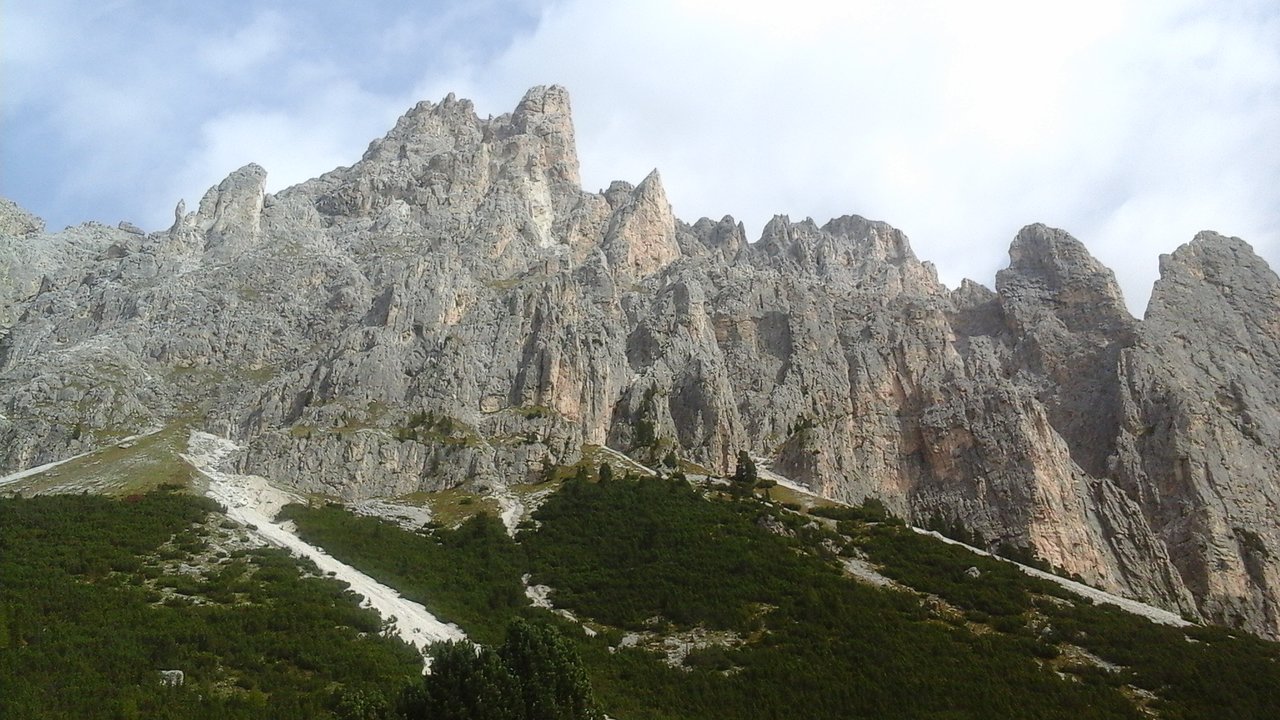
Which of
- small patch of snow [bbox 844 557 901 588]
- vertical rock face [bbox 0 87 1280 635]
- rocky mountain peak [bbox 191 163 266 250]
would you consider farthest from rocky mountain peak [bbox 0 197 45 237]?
small patch of snow [bbox 844 557 901 588]

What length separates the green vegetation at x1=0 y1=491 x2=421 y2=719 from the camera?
3475 cm

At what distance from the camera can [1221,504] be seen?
348ft

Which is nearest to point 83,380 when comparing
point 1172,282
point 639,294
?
point 639,294

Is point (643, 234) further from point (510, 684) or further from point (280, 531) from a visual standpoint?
point (510, 684)

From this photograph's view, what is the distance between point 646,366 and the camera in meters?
123

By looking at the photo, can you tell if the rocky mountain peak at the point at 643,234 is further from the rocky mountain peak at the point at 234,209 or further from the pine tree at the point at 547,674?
the pine tree at the point at 547,674

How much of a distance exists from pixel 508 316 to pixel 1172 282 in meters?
104

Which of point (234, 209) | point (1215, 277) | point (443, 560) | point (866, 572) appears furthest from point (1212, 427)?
point (234, 209)

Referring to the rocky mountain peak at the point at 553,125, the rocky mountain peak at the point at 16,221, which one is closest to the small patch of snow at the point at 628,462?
the rocky mountain peak at the point at 553,125

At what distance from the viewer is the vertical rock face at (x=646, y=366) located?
99.9 meters

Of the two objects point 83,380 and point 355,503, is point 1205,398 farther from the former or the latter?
point 83,380

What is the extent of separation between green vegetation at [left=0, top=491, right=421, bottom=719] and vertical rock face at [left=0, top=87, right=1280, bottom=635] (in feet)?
99.6

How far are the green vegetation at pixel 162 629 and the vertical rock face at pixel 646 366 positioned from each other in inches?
1196

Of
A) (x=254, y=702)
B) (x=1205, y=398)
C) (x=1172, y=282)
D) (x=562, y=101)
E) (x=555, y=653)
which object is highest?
(x=562, y=101)
